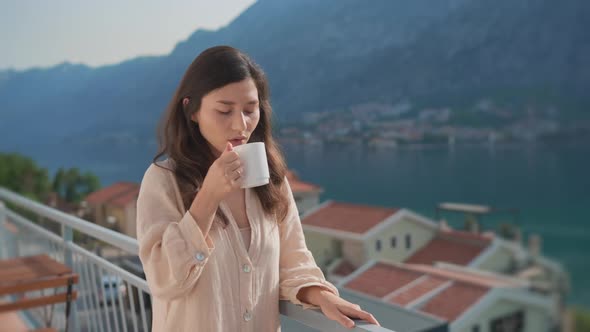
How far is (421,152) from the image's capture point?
33094 millimetres

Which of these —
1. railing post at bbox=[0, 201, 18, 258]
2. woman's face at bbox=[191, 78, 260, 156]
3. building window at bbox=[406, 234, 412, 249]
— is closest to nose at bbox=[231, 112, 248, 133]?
woman's face at bbox=[191, 78, 260, 156]

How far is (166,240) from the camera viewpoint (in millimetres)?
546

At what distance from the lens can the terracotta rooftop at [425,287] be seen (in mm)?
18562

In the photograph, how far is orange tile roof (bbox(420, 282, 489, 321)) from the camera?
725 inches

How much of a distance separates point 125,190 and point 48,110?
11.6 m

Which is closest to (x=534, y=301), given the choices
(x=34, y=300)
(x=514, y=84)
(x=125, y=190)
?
(x=514, y=84)

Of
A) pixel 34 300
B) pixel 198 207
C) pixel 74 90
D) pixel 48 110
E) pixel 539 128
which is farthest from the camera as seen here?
pixel 74 90

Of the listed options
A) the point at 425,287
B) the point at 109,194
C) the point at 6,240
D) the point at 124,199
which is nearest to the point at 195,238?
the point at 6,240

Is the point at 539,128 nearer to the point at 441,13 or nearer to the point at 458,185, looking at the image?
the point at 458,185

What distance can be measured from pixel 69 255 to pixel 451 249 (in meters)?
26.2

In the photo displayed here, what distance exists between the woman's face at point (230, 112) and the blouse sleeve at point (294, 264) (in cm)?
13

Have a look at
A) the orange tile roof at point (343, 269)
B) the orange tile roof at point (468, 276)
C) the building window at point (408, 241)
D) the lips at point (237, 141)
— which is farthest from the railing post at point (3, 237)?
the building window at point (408, 241)

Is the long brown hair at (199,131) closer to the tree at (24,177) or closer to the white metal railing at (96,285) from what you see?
the white metal railing at (96,285)

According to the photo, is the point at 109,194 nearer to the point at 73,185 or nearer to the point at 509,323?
the point at 73,185
